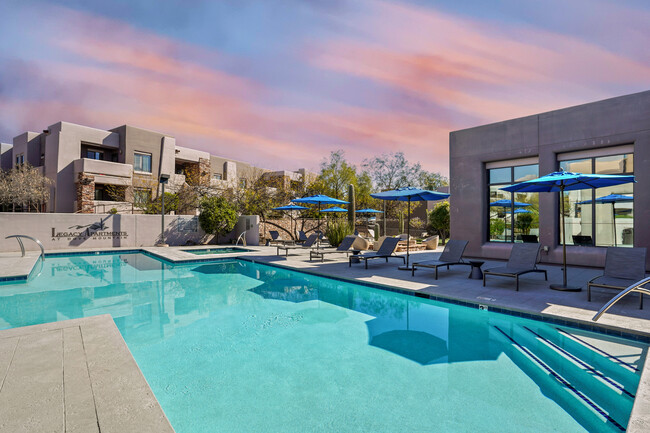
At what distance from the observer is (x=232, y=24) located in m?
11.2

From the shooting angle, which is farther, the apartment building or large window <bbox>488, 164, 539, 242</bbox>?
the apartment building

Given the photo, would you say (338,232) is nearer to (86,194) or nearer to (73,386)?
(73,386)

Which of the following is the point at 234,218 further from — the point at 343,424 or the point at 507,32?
the point at 343,424

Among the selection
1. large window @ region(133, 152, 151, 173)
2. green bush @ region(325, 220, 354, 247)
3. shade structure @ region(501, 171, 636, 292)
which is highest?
large window @ region(133, 152, 151, 173)

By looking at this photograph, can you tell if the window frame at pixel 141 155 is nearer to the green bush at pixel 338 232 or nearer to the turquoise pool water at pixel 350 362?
the green bush at pixel 338 232

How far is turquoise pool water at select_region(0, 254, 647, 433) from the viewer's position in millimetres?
2891

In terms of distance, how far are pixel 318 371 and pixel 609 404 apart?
8.86 ft

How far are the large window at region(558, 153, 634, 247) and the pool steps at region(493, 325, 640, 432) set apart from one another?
22.0 feet

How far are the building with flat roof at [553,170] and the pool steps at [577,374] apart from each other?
662 cm

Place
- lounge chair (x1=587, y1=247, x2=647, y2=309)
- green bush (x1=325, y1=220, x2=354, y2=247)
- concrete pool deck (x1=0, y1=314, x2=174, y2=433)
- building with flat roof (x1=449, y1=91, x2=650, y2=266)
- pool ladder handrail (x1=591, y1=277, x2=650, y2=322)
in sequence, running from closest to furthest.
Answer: concrete pool deck (x1=0, y1=314, x2=174, y2=433) < pool ladder handrail (x1=591, y1=277, x2=650, y2=322) < lounge chair (x1=587, y1=247, x2=647, y2=309) < building with flat roof (x1=449, y1=91, x2=650, y2=266) < green bush (x1=325, y1=220, x2=354, y2=247)

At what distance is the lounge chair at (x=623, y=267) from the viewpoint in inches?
229

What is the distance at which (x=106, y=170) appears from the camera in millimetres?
22188

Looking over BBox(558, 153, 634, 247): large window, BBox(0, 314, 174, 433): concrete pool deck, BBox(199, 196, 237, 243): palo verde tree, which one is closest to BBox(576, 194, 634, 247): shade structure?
BBox(558, 153, 634, 247): large window

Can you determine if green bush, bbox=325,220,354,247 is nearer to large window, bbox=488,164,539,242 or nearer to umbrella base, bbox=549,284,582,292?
large window, bbox=488,164,539,242
